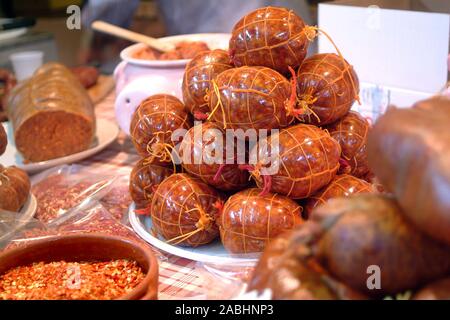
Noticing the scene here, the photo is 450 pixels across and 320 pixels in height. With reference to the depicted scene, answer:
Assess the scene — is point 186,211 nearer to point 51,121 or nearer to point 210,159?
point 210,159

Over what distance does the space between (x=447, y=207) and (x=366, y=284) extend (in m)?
0.11

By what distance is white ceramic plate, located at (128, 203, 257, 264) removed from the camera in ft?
3.20

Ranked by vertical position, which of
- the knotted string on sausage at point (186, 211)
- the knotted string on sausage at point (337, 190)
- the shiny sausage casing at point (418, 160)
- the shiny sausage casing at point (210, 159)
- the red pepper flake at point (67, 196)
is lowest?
the red pepper flake at point (67, 196)

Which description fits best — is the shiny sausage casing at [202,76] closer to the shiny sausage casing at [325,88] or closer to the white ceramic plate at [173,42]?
the shiny sausage casing at [325,88]

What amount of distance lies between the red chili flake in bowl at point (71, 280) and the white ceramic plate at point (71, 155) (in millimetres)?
693

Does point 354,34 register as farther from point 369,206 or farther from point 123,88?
point 369,206

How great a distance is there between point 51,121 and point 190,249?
0.69 meters

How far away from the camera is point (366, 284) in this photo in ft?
1.79

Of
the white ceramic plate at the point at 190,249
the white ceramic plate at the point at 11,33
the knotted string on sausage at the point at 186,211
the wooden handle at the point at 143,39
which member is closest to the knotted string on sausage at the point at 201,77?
the knotted string on sausage at the point at 186,211

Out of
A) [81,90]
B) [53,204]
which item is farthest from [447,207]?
Answer: [81,90]

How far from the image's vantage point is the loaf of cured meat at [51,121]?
1.53 metres

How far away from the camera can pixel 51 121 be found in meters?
1.54

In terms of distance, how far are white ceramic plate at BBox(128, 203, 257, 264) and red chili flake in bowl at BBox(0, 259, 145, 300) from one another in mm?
169

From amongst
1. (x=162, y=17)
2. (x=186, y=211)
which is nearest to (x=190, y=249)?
(x=186, y=211)
